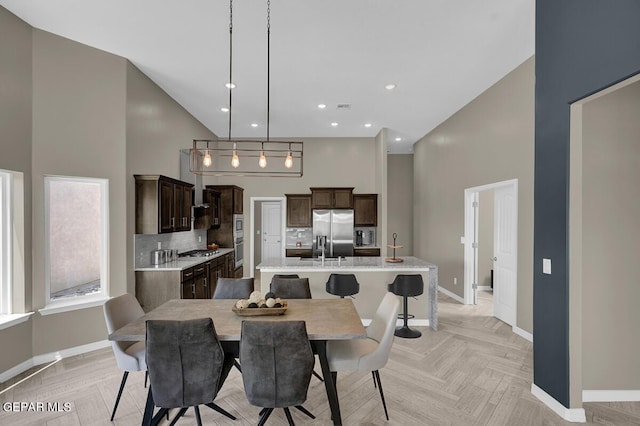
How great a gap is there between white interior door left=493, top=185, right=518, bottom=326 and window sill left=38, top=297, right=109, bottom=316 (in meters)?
5.27

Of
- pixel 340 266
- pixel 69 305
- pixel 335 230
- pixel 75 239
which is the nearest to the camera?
pixel 69 305

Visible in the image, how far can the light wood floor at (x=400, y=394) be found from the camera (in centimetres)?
248

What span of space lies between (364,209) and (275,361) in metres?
5.59

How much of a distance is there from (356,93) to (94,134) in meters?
3.57

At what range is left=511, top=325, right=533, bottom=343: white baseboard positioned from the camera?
403 centimetres

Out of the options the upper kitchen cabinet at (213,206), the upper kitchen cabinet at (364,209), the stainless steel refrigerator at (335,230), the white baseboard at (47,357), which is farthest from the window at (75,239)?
the upper kitchen cabinet at (364,209)

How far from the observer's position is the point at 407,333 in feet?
13.9

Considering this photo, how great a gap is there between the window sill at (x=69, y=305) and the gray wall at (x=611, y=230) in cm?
491

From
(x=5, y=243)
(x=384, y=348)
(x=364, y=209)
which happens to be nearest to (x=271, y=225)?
(x=364, y=209)

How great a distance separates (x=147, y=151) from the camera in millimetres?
4484

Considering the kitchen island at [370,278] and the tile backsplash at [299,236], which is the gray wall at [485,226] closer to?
the kitchen island at [370,278]

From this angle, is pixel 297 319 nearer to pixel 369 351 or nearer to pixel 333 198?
pixel 369 351

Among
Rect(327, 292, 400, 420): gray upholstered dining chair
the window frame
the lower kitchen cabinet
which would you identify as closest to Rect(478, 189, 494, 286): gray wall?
Rect(327, 292, 400, 420): gray upholstered dining chair

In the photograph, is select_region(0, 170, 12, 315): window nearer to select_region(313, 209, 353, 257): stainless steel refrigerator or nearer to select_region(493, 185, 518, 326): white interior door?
select_region(313, 209, 353, 257): stainless steel refrigerator
